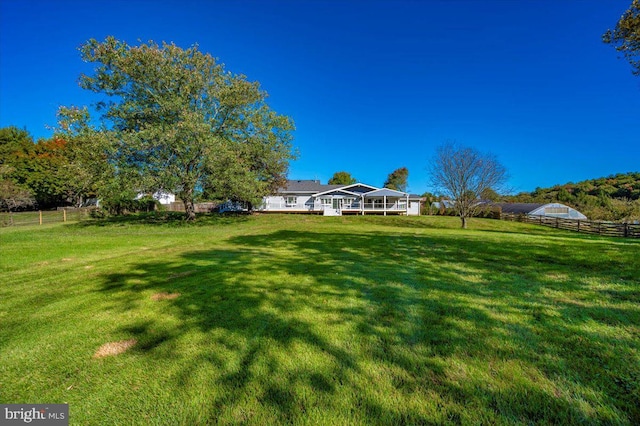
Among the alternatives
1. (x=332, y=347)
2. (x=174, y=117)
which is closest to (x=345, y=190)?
(x=174, y=117)

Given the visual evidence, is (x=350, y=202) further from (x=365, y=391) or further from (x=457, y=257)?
(x=365, y=391)

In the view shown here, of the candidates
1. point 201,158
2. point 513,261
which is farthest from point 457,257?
point 201,158

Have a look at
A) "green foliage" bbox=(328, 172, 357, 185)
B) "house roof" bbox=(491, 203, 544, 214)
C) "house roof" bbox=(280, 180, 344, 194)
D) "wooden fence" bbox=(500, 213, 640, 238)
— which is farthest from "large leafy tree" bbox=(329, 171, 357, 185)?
"wooden fence" bbox=(500, 213, 640, 238)

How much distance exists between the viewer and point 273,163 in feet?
89.7

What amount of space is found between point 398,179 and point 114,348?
2598 inches

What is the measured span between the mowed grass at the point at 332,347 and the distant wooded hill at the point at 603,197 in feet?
133

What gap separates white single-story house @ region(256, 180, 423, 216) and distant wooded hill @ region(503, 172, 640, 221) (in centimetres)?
1521

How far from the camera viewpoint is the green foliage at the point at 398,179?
6378 centimetres

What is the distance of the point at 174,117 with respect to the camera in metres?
19.0

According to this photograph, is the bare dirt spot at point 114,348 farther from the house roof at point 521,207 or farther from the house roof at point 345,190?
the house roof at point 521,207

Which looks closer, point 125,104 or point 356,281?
point 356,281

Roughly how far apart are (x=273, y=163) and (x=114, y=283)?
22973 mm

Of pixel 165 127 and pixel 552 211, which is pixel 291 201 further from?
pixel 552 211

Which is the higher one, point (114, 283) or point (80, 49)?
point (80, 49)
